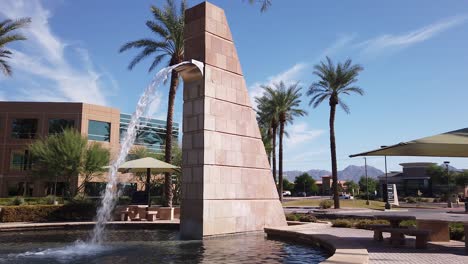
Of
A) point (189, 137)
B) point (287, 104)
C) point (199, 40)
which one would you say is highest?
point (287, 104)

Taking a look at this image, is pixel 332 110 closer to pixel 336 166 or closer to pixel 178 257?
pixel 336 166

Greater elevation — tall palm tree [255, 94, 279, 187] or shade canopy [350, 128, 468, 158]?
tall palm tree [255, 94, 279, 187]

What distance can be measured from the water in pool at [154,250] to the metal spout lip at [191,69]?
5867 millimetres

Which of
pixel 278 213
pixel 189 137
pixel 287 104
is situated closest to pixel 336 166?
pixel 287 104

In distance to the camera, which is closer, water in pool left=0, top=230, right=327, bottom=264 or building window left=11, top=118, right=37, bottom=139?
water in pool left=0, top=230, right=327, bottom=264

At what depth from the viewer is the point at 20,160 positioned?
49.2 meters

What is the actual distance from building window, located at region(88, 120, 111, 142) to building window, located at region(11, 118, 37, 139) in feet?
21.3

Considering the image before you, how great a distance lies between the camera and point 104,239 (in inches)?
566

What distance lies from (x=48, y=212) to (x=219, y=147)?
12.2 m

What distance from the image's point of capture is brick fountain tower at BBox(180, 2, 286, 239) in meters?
14.0

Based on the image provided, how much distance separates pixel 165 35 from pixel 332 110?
19.3 metres

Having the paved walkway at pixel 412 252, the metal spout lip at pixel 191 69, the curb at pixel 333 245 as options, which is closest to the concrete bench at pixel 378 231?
the paved walkway at pixel 412 252

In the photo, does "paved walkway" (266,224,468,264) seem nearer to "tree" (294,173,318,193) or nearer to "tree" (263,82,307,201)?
"tree" (263,82,307,201)

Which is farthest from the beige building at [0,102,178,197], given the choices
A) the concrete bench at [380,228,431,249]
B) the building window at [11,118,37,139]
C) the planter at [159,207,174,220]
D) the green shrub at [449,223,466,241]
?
the concrete bench at [380,228,431,249]
